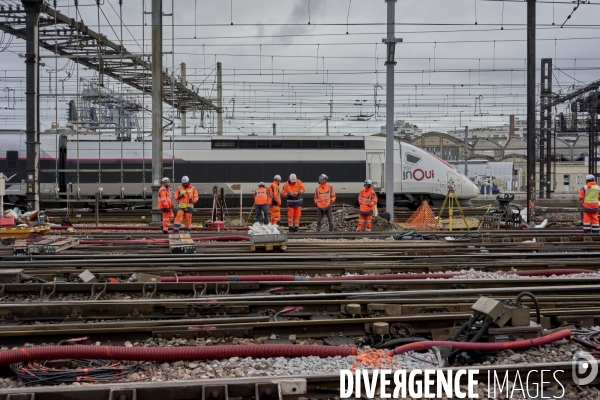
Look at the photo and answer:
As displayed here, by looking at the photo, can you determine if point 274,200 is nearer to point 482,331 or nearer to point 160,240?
point 160,240

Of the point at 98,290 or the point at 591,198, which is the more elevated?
the point at 591,198

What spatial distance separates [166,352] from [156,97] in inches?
481

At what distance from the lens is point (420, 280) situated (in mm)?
8289

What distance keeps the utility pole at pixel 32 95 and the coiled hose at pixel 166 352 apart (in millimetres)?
12712

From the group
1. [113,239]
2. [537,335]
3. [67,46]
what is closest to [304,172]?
[67,46]

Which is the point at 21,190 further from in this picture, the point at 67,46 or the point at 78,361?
the point at 78,361

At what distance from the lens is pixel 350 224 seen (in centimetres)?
1866

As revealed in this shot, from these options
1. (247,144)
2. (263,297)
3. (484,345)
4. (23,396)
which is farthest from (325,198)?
(23,396)

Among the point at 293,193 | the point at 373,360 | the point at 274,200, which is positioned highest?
the point at 293,193

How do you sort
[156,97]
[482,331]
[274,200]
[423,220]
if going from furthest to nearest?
[423,220] → [274,200] → [156,97] → [482,331]

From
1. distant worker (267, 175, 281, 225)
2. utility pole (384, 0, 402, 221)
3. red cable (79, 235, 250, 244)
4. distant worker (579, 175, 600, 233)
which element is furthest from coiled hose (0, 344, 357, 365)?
utility pole (384, 0, 402, 221)

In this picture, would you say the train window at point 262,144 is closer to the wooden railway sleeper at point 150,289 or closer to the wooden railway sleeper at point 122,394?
the wooden railway sleeper at point 150,289

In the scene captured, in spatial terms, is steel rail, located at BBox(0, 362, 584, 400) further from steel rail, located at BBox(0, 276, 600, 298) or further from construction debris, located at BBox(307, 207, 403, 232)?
construction debris, located at BBox(307, 207, 403, 232)

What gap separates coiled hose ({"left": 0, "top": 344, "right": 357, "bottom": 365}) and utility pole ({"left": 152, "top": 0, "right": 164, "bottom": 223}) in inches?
447
